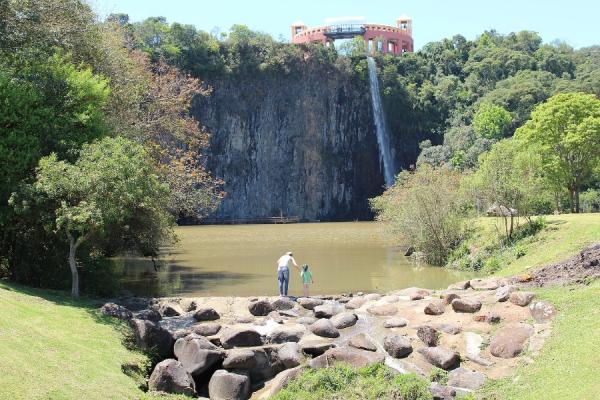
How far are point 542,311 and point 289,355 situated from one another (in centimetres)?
507

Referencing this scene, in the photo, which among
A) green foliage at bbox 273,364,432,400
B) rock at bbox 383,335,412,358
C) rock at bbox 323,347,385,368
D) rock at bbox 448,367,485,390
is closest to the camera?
green foliage at bbox 273,364,432,400

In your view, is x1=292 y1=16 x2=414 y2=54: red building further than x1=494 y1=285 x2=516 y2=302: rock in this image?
Yes

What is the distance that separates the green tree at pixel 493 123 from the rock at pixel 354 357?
55.5 metres

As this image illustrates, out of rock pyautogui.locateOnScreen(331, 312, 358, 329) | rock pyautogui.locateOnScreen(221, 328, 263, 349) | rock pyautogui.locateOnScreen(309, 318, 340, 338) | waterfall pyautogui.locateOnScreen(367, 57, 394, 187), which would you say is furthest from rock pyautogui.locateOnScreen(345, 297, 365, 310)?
waterfall pyautogui.locateOnScreen(367, 57, 394, 187)

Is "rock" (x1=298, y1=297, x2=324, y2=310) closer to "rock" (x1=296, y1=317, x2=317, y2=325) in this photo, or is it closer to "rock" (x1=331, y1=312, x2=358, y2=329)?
"rock" (x1=296, y1=317, x2=317, y2=325)

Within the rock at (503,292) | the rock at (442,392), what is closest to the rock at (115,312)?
the rock at (442,392)

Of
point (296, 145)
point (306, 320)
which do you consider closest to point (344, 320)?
point (306, 320)

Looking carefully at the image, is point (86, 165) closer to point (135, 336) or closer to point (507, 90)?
point (135, 336)

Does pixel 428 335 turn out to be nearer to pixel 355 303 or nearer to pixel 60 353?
pixel 355 303

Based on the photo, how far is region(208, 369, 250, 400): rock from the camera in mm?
10906

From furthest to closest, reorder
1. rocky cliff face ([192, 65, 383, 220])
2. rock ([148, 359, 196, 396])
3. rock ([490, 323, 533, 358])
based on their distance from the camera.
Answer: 1. rocky cliff face ([192, 65, 383, 220])
2. rock ([490, 323, 533, 358])
3. rock ([148, 359, 196, 396])

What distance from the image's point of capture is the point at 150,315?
14773 mm

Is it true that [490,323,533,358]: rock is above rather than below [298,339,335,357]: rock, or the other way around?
above

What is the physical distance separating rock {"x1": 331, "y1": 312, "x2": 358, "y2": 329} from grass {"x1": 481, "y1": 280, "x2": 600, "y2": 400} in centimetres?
417
